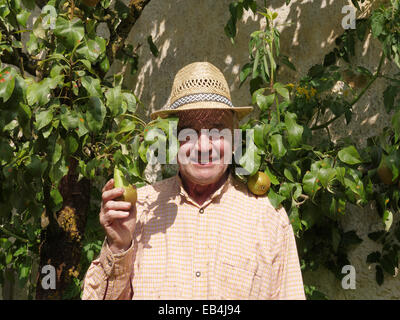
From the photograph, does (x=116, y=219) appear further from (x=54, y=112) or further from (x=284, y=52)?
(x=284, y=52)

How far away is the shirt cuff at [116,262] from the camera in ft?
4.55

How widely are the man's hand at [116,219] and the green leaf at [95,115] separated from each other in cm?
29

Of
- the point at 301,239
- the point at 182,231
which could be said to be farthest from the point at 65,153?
the point at 301,239

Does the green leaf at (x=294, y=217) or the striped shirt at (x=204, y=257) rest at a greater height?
the green leaf at (x=294, y=217)

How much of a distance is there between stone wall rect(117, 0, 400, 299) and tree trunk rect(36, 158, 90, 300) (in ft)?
1.49

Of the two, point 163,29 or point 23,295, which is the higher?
point 163,29

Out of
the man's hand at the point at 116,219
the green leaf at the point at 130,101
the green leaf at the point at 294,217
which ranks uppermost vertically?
the green leaf at the point at 130,101

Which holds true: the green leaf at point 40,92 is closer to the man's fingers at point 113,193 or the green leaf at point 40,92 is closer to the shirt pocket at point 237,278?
the man's fingers at point 113,193

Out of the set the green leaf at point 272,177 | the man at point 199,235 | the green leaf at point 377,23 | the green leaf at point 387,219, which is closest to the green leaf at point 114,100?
the man at point 199,235

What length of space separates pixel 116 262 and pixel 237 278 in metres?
0.32

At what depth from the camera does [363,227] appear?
222 centimetres

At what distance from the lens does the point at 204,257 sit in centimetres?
144
